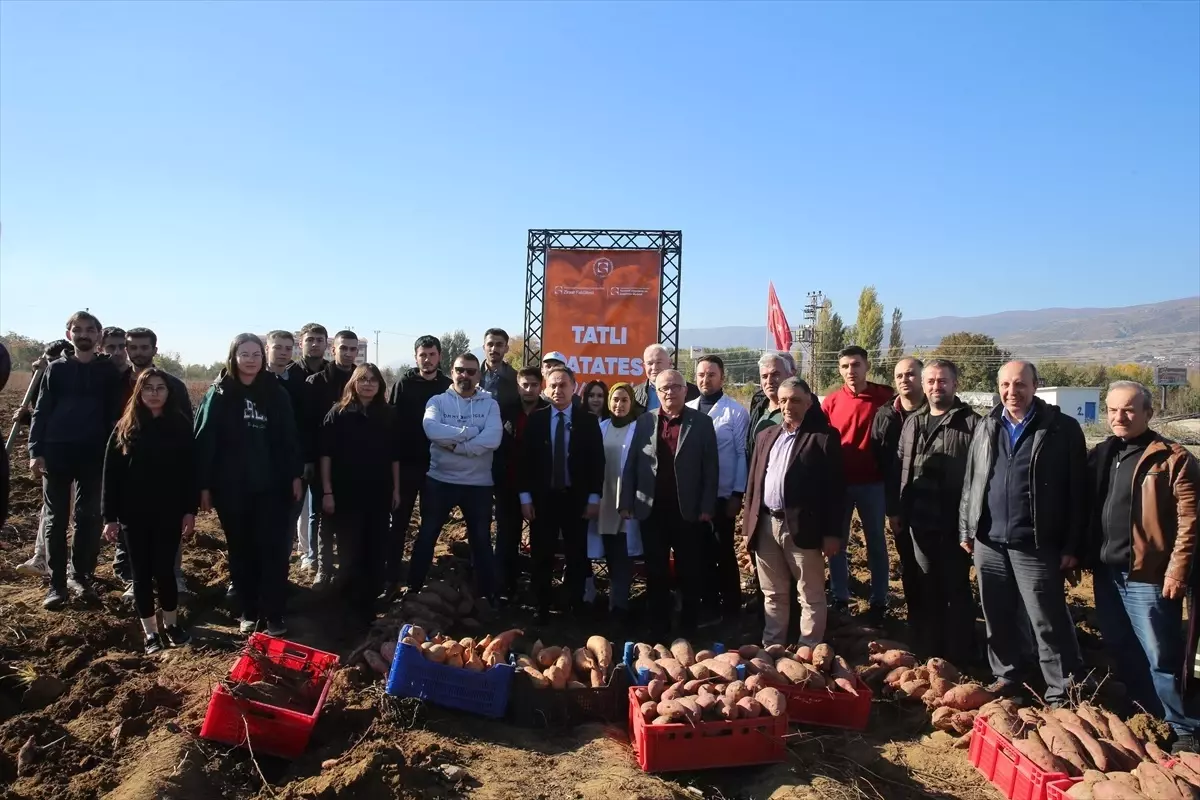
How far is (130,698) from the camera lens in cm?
400

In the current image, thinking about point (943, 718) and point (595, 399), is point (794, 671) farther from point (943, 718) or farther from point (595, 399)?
point (595, 399)

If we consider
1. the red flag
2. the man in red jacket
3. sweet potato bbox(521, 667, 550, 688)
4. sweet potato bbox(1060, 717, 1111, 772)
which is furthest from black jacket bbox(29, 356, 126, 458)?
the red flag

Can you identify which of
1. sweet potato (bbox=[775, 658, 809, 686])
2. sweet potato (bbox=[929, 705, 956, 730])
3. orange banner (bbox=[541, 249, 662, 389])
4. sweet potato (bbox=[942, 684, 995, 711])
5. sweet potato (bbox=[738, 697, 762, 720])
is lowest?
sweet potato (bbox=[929, 705, 956, 730])

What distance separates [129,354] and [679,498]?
419 centimetres

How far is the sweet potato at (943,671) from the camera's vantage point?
442cm

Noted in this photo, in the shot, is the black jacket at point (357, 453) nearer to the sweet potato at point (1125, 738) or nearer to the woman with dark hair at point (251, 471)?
the woman with dark hair at point (251, 471)

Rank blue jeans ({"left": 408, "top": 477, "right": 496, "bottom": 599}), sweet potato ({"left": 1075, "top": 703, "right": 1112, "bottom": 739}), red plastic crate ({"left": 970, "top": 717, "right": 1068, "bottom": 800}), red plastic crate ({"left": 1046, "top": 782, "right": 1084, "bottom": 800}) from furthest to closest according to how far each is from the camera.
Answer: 1. blue jeans ({"left": 408, "top": 477, "right": 496, "bottom": 599})
2. sweet potato ({"left": 1075, "top": 703, "right": 1112, "bottom": 739})
3. red plastic crate ({"left": 970, "top": 717, "right": 1068, "bottom": 800})
4. red plastic crate ({"left": 1046, "top": 782, "right": 1084, "bottom": 800})

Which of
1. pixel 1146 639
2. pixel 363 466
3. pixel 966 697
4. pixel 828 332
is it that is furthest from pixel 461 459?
pixel 828 332

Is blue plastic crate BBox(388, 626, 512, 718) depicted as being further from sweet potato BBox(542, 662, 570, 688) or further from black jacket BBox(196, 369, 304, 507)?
black jacket BBox(196, 369, 304, 507)

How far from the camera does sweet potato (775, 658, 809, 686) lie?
4086 mm

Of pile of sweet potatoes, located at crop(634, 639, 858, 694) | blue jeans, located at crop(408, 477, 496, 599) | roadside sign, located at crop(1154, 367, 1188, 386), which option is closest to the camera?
pile of sweet potatoes, located at crop(634, 639, 858, 694)

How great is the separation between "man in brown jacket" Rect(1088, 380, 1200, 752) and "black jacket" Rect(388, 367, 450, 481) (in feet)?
14.1

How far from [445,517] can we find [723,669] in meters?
2.57

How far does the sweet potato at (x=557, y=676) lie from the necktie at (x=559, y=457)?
5.42 feet
